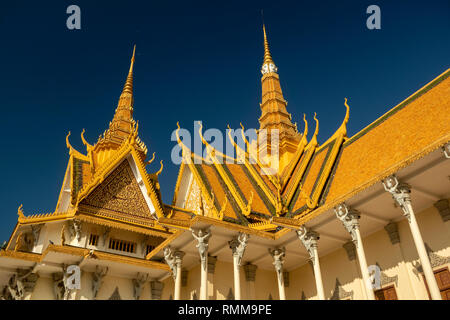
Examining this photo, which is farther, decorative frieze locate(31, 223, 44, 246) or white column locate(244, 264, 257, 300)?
decorative frieze locate(31, 223, 44, 246)

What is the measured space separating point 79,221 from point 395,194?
36.5 ft

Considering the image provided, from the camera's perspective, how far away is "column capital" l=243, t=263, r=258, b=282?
44.2 ft

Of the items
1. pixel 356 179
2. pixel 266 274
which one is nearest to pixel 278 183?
pixel 266 274

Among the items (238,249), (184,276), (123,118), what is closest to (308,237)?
(238,249)

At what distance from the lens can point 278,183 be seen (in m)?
17.5

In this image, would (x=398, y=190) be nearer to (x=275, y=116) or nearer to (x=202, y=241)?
(x=202, y=241)

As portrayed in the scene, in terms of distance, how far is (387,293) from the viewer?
35.9 feet

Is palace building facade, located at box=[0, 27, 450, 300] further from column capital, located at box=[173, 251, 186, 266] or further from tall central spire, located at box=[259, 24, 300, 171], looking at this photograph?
tall central spire, located at box=[259, 24, 300, 171]

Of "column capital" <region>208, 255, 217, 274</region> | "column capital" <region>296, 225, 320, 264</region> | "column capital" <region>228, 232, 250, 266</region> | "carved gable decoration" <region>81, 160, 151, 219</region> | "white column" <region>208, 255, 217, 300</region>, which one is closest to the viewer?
"column capital" <region>296, 225, 320, 264</region>

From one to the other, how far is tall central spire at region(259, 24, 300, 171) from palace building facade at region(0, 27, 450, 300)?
213 centimetres

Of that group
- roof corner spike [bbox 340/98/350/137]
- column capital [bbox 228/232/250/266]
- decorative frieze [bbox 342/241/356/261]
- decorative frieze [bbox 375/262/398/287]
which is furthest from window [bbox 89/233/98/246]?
roof corner spike [bbox 340/98/350/137]

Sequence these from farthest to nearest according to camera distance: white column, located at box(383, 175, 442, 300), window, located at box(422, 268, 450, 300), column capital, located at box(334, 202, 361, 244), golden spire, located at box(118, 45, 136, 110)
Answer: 1. golden spire, located at box(118, 45, 136, 110)
2. column capital, located at box(334, 202, 361, 244)
3. window, located at box(422, 268, 450, 300)
4. white column, located at box(383, 175, 442, 300)
